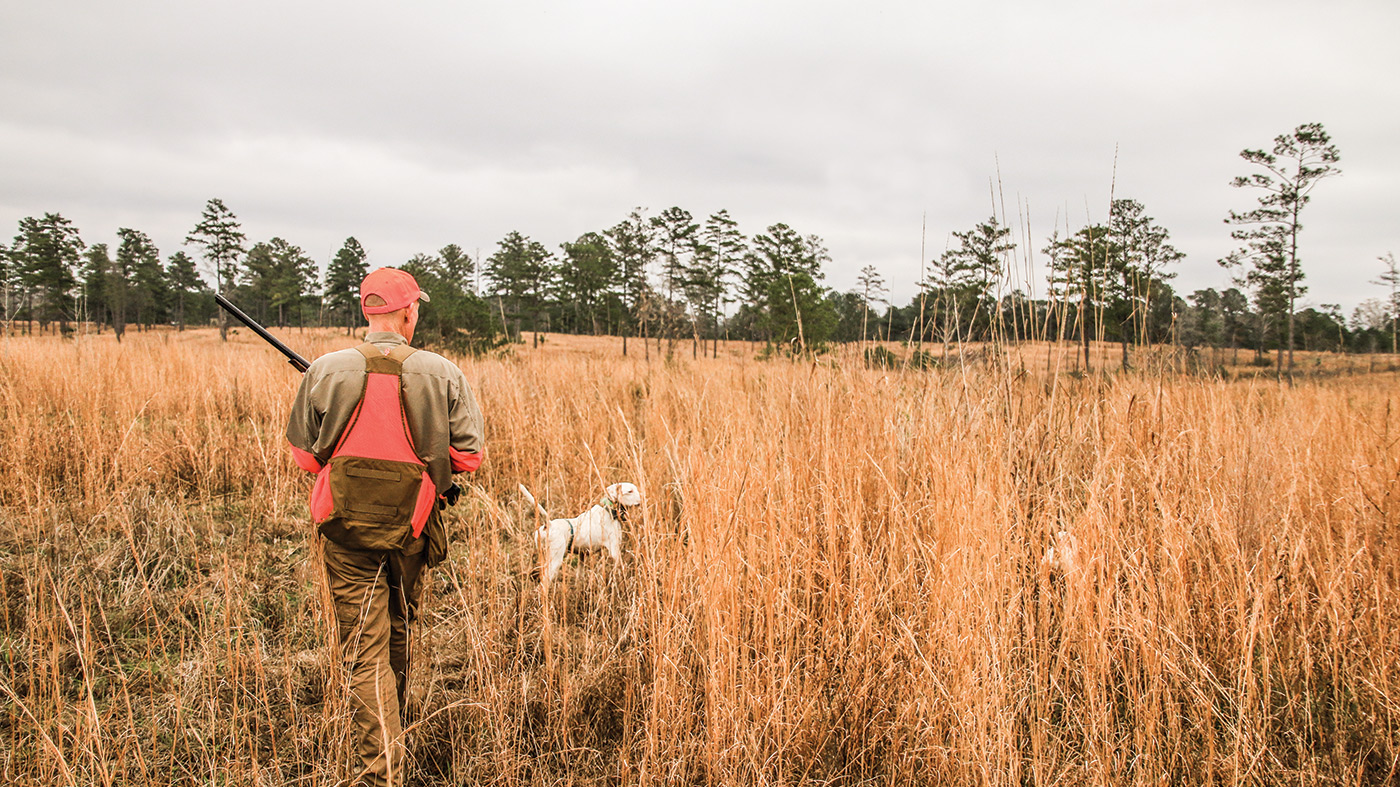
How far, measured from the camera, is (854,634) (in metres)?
1.74

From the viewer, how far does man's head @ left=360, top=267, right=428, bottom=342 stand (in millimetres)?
1732

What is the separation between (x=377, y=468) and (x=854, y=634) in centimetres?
154

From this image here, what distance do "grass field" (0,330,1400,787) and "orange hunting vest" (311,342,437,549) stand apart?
1.39 feet

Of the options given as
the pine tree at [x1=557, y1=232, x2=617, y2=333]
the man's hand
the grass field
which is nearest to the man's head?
the man's hand

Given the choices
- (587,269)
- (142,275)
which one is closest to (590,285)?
(587,269)

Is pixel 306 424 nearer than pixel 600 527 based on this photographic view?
Yes

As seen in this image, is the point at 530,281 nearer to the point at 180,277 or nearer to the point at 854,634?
the point at 180,277

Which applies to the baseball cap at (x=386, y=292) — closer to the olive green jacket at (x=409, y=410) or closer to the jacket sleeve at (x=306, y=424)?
the olive green jacket at (x=409, y=410)

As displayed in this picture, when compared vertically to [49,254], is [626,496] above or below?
below

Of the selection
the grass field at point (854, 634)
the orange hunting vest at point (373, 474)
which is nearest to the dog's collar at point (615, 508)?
the grass field at point (854, 634)

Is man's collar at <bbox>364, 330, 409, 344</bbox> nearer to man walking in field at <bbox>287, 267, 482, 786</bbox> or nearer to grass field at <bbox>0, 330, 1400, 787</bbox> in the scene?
man walking in field at <bbox>287, 267, 482, 786</bbox>

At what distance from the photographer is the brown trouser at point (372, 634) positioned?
5.18 feet

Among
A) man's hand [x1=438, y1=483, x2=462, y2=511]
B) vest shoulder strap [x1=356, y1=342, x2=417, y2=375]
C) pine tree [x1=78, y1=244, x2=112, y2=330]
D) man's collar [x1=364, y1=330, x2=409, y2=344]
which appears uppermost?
pine tree [x1=78, y1=244, x2=112, y2=330]

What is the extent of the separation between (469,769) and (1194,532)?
8.70ft
